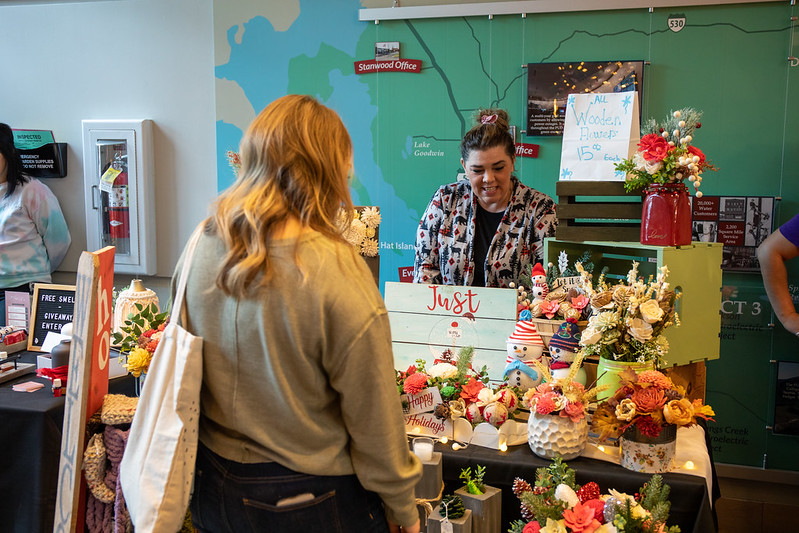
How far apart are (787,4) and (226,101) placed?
10.5ft

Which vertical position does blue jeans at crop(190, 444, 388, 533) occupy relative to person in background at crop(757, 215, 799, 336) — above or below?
below

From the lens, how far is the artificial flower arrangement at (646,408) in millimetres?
1580

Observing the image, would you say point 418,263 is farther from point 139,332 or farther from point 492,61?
point 492,61

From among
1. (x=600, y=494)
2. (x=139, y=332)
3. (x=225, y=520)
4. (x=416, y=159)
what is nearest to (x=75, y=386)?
(x=139, y=332)

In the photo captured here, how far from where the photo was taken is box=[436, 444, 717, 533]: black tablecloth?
1572 mm

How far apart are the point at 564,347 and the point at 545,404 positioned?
0.28 meters

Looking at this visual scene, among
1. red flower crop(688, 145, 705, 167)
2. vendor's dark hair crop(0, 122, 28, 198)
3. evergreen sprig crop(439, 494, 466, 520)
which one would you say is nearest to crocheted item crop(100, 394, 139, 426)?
evergreen sprig crop(439, 494, 466, 520)

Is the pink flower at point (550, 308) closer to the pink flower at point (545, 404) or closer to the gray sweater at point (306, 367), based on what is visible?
the pink flower at point (545, 404)

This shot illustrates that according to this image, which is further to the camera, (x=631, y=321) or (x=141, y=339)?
(x=141, y=339)

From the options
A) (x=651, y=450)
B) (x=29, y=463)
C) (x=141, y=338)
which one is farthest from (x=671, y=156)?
(x=29, y=463)

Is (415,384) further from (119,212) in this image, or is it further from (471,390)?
(119,212)

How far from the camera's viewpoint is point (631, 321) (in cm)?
171

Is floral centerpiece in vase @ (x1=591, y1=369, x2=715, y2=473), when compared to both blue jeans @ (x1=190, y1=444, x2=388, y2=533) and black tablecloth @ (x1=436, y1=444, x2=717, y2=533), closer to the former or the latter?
black tablecloth @ (x1=436, y1=444, x2=717, y2=533)

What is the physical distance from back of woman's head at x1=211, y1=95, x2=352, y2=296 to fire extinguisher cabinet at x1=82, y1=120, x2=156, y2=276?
3563 mm
